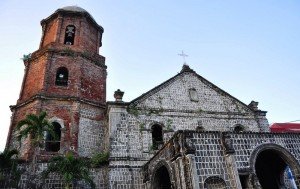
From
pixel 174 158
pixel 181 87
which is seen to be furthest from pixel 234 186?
pixel 181 87

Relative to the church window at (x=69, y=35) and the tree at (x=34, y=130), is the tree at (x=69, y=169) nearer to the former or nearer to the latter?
the tree at (x=34, y=130)

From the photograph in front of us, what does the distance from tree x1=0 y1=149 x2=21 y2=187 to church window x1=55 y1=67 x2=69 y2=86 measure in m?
5.60

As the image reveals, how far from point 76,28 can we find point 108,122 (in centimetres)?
769

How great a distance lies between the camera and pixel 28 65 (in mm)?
18312

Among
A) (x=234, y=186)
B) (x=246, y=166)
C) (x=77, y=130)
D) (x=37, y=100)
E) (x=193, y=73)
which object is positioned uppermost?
(x=193, y=73)

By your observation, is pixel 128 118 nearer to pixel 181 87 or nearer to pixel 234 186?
pixel 181 87

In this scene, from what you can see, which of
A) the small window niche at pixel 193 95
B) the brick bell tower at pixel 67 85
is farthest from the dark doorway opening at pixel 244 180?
the brick bell tower at pixel 67 85

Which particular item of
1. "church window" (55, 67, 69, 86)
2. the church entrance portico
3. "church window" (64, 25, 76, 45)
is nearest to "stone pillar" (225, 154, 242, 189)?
the church entrance portico

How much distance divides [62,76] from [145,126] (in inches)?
250

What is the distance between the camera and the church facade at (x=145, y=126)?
10484 millimetres

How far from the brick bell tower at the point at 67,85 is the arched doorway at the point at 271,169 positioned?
850cm

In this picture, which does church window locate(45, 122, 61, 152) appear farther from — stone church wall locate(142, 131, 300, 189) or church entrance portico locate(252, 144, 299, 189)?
church entrance portico locate(252, 144, 299, 189)

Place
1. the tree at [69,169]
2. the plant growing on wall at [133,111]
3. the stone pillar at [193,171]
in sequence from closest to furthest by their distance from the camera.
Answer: the stone pillar at [193,171] < the tree at [69,169] < the plant growing on wall at [133,111]

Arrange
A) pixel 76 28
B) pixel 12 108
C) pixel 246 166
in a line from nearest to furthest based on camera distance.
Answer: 1. pixel 246 166
2. pixel 12 108
3. pixel 76 28
